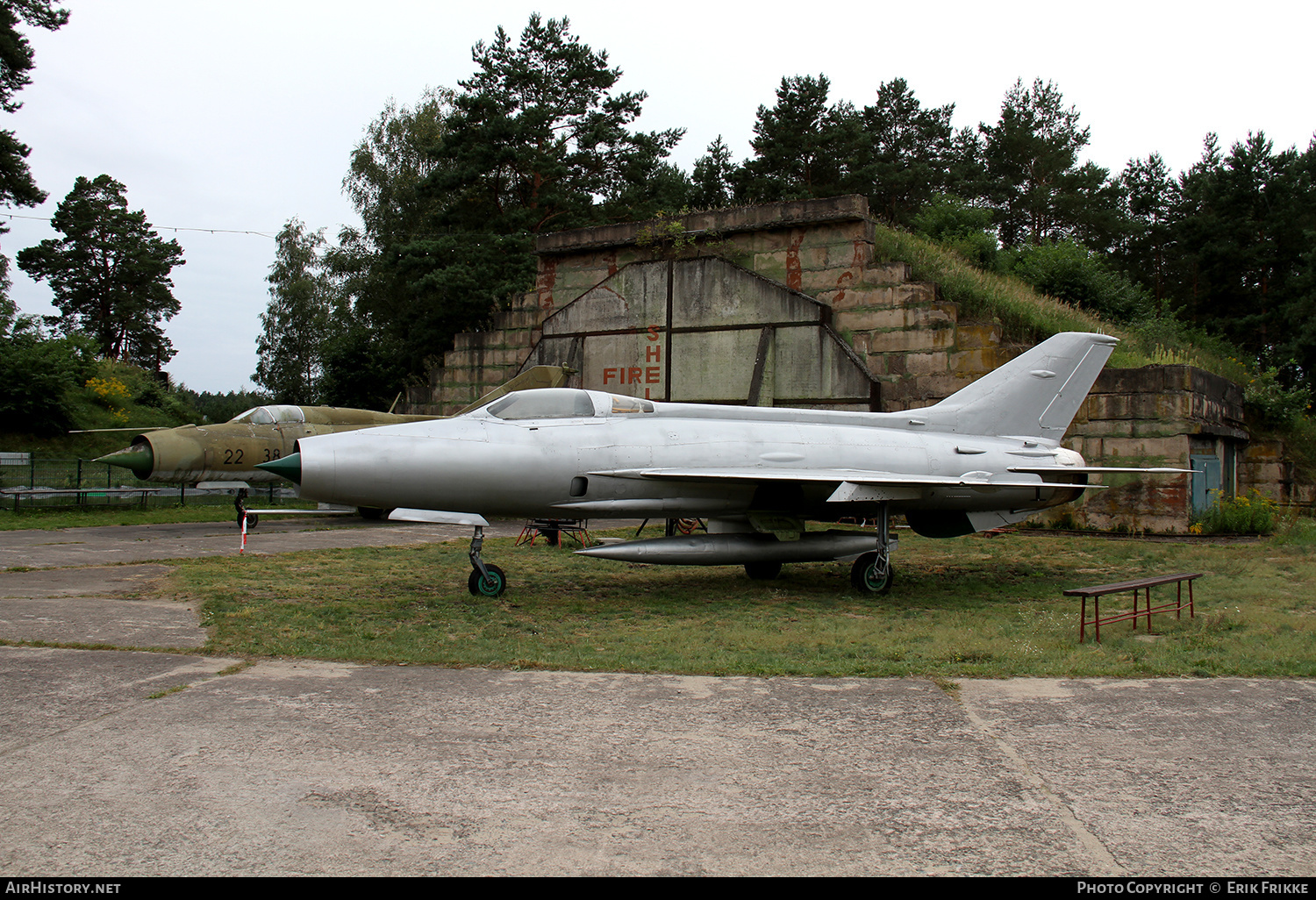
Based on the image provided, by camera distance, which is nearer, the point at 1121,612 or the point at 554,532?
the point at 1121,612

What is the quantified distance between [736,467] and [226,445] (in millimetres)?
10883

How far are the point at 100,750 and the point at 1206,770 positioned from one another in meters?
5.21

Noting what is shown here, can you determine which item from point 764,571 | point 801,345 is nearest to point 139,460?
point 764,571

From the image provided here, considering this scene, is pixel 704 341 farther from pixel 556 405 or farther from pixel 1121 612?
pixel 1121 612

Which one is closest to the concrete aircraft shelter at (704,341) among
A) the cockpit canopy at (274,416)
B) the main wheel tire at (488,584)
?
the cockpit canopy at (274,416)

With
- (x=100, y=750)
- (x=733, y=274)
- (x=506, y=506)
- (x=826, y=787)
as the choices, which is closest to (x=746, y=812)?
(x=826, y=787)

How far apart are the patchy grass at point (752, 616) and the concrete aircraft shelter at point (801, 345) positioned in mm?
2748

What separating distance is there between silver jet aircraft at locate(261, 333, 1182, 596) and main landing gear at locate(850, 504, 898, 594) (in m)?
0.02

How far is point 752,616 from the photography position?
862 cm

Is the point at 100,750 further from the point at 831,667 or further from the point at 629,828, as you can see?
the point at 831,667

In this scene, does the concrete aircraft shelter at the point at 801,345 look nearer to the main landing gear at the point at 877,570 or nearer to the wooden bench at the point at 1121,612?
the main landing gear at the point at 877,570

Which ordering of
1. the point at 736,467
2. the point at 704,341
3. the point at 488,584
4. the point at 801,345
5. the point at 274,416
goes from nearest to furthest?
the point at 488,584
the point at 736,467
the point at 274,416
the point at 801,345
the point at 704,341

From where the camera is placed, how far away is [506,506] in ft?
30.2

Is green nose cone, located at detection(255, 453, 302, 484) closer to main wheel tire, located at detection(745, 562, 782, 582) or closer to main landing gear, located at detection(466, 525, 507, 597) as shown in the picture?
main landing gear, located at detection(466, 525, 507, 597)
